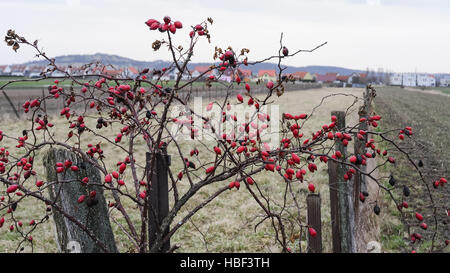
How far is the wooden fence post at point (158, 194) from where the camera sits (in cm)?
193

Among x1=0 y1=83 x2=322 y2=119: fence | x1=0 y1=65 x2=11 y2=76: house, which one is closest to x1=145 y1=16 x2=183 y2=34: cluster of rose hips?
x1=0 y1=83 x2=322 y2=119: fence

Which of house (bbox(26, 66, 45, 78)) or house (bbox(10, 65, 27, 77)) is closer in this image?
house (bbox(26, 66, 45, 78))

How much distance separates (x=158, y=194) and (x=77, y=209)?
1.37ft

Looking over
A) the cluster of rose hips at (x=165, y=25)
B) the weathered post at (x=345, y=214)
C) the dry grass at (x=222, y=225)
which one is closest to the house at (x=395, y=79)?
the dry grass at (x=222, y=225)

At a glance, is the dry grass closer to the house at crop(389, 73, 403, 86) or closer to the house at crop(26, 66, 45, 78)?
the house at crop(26, 66, 45, 78)

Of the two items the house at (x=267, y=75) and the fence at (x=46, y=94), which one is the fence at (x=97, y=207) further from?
the house at (x=267, y=75)

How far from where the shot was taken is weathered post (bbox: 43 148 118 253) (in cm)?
175

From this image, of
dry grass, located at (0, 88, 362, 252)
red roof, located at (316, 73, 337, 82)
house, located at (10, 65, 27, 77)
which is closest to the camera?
dry grass, located at (0, 88, 362, 252)

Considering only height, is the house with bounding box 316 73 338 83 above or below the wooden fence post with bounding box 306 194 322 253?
above

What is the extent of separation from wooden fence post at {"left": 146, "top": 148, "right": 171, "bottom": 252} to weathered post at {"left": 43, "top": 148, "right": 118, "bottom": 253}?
0.24m

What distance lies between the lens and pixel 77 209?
1.75 meters

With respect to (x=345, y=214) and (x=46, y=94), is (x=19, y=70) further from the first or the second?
(x=345, y=214)

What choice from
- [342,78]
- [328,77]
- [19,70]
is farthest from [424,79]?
[19,70]
